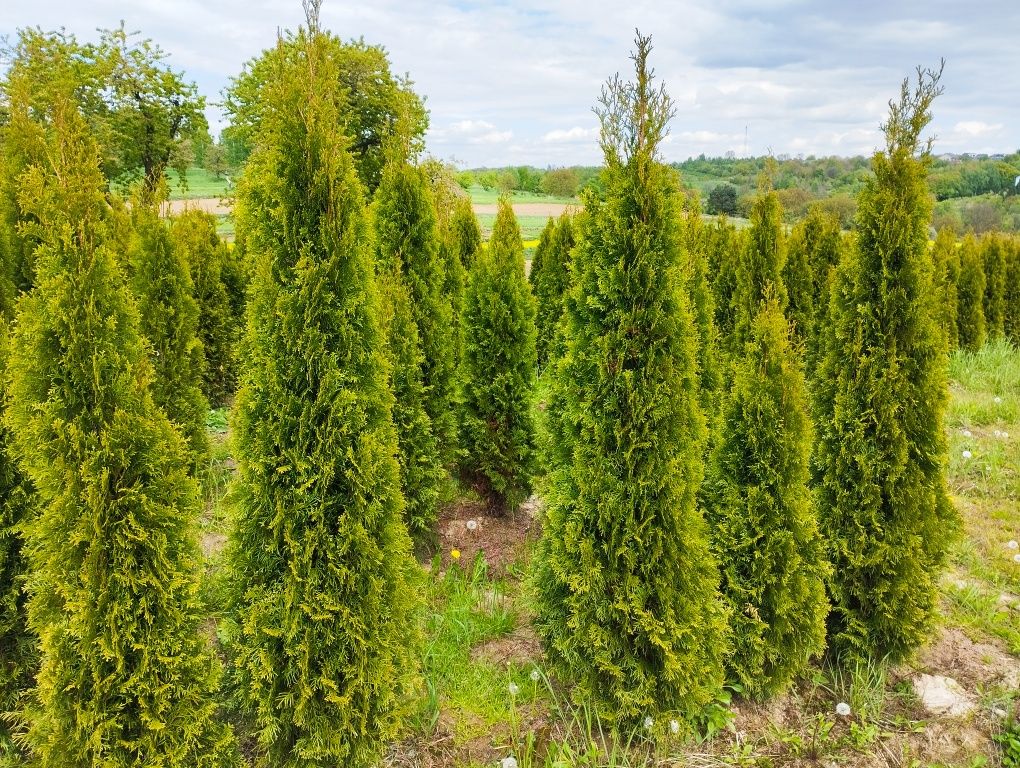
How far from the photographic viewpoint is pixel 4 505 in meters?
3.25

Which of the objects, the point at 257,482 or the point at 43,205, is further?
the point at 257,482

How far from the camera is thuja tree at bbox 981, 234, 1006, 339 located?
13945 mm

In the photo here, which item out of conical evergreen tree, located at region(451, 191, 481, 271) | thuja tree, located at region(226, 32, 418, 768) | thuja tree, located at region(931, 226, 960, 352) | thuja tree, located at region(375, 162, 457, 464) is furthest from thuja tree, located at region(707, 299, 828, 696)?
thuja tree, located at region(931, 226, 960, 352)

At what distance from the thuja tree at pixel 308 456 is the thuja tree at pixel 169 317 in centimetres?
359

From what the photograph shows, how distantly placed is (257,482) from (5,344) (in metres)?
1.73

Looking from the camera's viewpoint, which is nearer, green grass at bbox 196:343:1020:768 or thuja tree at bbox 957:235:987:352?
green grass at bbox 196:343:1020:768

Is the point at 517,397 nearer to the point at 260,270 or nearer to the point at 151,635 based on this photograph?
the point at 260,270

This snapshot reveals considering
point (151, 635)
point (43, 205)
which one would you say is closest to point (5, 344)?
point (43, 205)

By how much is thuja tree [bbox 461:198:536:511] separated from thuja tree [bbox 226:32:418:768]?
10.1 feet

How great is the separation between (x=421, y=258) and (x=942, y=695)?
5.20m

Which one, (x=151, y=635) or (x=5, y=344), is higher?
(x=5, y=344)

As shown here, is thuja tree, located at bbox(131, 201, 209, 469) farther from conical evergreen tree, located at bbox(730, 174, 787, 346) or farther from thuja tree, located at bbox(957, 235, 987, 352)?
thuja tree, located at bbox(957, 235, 987, 352)

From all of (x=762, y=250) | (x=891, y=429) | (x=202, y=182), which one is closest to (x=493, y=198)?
(x=202, y=182)

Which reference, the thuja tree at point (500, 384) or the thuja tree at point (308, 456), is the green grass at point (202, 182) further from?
the thuja tree at point (308, 456)
